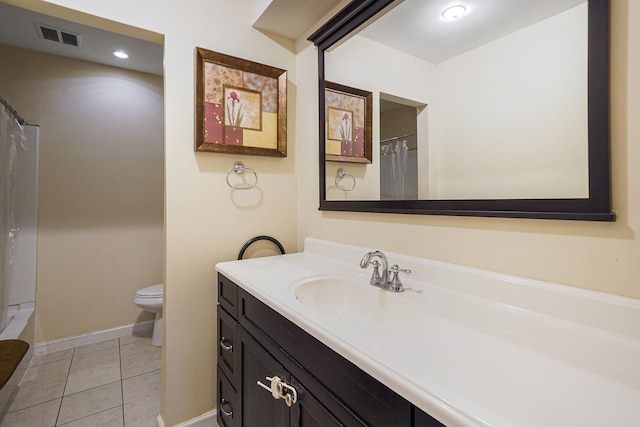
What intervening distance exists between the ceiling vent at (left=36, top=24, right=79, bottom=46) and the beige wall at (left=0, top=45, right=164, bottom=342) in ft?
0.97

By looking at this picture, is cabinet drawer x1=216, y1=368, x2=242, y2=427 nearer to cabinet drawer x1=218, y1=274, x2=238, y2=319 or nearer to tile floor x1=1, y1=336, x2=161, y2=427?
cabinet drawer x1=218, y1=274, x2=238, y2=319

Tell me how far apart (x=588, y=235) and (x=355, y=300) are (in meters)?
0.75

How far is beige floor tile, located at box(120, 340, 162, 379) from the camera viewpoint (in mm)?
2054

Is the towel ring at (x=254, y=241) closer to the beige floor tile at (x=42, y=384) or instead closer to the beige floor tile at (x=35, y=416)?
the beige floor tile at (x=35, y=416)

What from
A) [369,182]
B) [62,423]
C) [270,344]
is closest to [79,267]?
[62,423]

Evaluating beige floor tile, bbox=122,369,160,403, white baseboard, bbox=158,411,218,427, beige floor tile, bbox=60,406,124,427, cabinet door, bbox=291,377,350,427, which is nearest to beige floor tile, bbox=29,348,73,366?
beige floor tile, bbox=122,369,160,403

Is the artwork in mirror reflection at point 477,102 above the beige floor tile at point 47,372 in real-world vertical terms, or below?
above

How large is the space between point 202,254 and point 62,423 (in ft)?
3.93

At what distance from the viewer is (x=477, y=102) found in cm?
94

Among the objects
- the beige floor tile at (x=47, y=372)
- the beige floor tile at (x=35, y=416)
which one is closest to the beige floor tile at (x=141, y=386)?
the beige floor tile at (x=35, y=416)

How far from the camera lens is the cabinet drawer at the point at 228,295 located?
1.23m

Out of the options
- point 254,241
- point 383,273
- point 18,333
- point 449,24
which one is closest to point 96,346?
point 18,333

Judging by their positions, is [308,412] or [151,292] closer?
[308,412]

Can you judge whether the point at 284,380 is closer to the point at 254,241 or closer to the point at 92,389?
the point at 254,241
